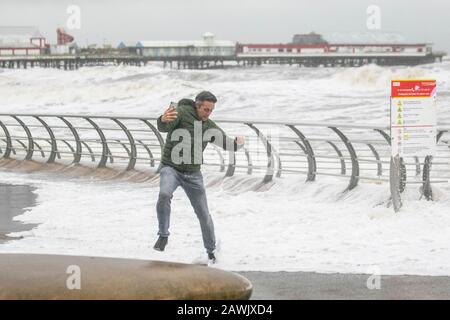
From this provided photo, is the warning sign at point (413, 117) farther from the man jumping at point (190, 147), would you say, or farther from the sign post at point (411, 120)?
the man jumping at point (190, 147)

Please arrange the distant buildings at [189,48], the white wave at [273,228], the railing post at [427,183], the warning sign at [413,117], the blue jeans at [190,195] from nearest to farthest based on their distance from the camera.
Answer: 1. the blue jeans at [190,195]
2. the white wave at [273,228]
3. the warning sign at [413,117]
4. the railing post at [427,183]
5. the distant buildings at [189,48]

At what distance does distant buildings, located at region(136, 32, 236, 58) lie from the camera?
591 feet

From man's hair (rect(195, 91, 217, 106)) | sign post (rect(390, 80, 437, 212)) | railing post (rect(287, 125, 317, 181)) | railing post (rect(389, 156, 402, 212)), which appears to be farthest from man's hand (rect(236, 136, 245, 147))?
railing post (rect(287, 125, 317, 181))

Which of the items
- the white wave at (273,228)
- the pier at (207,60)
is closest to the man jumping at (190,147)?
the white wave at (273,228)

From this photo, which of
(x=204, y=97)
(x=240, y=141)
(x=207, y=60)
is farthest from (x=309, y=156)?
(x=207, y=60)

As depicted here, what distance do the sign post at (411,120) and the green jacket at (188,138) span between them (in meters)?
2.96

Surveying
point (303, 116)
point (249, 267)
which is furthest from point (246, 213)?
point (303, 116)

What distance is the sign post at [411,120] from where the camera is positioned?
11.5 m

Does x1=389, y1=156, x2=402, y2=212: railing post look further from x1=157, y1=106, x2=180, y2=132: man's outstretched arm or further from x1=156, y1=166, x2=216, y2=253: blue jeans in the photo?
x1=157, y1=106, x2=180, y2=132: man's outstretched arm

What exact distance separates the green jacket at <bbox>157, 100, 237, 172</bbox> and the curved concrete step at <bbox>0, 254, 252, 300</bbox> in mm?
1983

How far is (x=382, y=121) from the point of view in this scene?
163 ft

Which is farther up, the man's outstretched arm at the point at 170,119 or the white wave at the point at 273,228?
the man's outstretched arm at the point at 170,119

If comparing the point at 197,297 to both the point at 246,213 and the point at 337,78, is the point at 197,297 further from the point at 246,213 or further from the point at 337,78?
the point at 337,78

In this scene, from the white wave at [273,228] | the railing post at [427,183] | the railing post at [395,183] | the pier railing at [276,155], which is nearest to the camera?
the white wave at [273,228]
